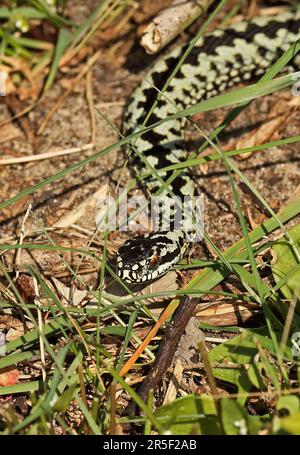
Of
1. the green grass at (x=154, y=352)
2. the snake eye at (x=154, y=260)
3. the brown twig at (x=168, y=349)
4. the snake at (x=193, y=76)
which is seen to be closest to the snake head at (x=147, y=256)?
the snake eye at (x=154, y=260)

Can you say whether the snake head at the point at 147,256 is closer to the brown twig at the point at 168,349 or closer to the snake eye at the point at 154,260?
the snake eye at the point at 154,260

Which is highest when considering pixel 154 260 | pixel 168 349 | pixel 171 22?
pixel 171 22

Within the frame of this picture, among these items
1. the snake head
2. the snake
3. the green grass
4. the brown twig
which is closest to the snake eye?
the snake head

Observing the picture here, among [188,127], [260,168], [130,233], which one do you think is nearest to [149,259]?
[130,233]

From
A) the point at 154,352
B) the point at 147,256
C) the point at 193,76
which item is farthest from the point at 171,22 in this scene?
the point at 154,352

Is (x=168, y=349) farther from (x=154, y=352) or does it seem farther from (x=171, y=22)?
(x=171, y=22)

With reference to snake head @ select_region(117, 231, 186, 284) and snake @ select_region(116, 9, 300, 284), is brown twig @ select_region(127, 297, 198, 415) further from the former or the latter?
snake @ select_region(116, 9, 300, 284)
